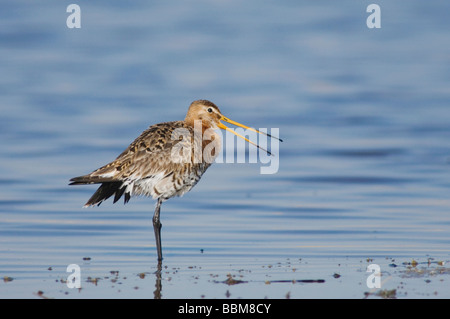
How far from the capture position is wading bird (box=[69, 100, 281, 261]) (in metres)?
8.80

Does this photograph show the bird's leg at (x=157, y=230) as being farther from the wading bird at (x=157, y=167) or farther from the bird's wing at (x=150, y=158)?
the bird's wing at (x=150, y=158)

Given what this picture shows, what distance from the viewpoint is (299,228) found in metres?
10.2

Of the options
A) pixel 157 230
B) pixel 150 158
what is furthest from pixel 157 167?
pixel 157 230

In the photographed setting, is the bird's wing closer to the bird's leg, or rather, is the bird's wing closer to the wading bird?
the wading bird

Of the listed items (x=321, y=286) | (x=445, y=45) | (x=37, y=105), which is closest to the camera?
(x=321, y=286)

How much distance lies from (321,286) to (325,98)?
13.2 m

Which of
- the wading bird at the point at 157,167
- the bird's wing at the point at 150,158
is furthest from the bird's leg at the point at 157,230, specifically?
the bird's wing at the point at 150,158

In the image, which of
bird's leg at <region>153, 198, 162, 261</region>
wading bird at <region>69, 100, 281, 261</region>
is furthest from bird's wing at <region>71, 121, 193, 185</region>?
bird's leg at <region>153, 198, 162, 261</region>

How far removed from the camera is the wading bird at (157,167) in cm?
880

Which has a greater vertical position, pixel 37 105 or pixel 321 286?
pixel 37 105

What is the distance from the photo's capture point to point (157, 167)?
Result: 8859 mm

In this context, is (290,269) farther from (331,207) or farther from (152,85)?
(152,85)

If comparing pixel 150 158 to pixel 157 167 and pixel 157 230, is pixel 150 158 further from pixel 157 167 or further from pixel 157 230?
pixel 157 230
